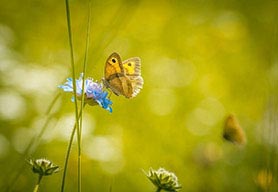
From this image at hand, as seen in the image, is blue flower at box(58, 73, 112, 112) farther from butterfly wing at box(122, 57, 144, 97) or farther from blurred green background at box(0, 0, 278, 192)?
blurred green background at box(0, 0, 278, 192)

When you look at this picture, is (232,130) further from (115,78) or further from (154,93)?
(154,93)

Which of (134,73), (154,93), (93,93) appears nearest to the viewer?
(93,93)

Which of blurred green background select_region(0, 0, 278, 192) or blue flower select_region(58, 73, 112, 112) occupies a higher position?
blurred green background select_region(0, 0, 278, 192)

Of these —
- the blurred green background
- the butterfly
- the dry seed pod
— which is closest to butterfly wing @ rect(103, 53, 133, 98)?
the butterfly

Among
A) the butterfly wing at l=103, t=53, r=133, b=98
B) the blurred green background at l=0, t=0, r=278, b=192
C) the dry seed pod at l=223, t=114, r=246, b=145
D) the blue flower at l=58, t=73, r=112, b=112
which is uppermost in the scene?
the blurred green background at l=0, t=0, r=278, b=192

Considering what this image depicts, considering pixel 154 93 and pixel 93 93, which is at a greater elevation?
pixel 154 93

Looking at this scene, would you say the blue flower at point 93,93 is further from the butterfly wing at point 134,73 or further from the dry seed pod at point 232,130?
the dry seed pod at point 232,130

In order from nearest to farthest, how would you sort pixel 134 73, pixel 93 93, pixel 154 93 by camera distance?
pixel 93 93 < pixel 134 73 < pixel 154 93

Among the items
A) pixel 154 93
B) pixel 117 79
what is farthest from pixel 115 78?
pixel 154 93

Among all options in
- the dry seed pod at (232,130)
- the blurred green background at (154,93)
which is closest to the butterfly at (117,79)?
the dry seed pod at (232,130)
